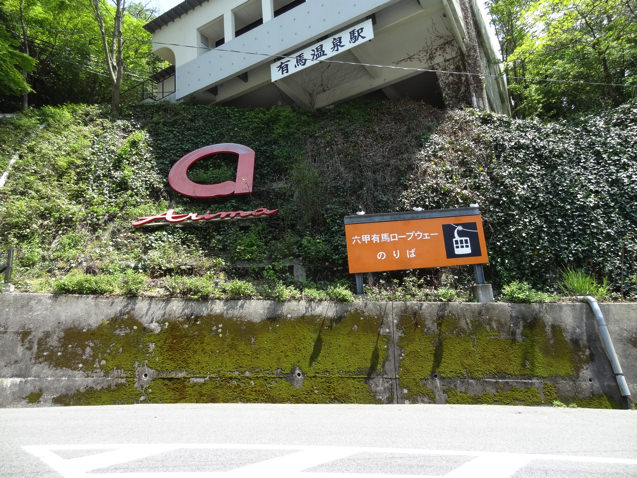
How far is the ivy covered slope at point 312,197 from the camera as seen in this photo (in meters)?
7.02

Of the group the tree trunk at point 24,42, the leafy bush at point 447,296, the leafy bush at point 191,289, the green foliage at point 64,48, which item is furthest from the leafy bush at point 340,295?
the tree trunk at point 24,42

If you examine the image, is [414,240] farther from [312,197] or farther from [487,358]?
[312,197]

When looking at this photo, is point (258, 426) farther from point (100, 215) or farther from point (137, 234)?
point (100, 215)

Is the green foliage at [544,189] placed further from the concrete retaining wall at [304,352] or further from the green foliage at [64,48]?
the green foliage at [64,48]

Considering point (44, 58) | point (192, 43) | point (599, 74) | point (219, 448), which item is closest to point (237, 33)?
point (192, 43)

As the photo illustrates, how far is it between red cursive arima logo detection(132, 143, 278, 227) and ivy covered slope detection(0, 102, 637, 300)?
0.24 m

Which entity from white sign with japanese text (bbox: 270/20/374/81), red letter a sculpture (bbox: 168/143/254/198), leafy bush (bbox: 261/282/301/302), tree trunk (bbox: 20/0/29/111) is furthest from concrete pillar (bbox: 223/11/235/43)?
leafy bush (bbox: 261/282/301/302)

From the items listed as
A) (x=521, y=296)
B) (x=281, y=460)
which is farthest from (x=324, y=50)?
Answer: (x=281, y=460)

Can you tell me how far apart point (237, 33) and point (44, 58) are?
8695 millimetres

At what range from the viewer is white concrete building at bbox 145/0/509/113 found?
11.6m

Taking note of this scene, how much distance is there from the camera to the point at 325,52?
39.2ft

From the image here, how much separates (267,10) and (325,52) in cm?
401

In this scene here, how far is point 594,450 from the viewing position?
3.09m

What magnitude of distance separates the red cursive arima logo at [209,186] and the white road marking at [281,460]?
6.01m
